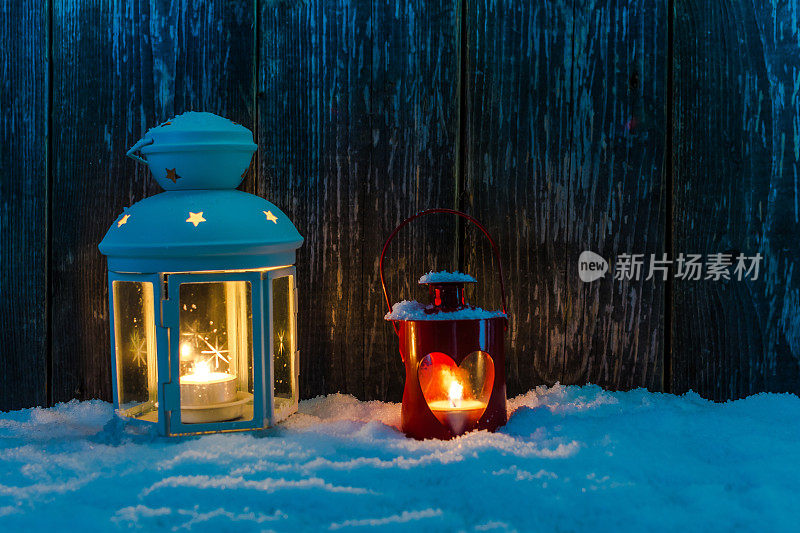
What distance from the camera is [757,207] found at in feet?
7.30

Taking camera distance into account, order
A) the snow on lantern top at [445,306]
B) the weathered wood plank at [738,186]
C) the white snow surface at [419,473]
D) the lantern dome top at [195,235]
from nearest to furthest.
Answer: the white snow surface at [419,473] < the lantern dome top at [195,235] < the snow on lantern top at [445,306] < the weathered wood plank at [738,186]

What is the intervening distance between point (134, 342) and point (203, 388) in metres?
0.24

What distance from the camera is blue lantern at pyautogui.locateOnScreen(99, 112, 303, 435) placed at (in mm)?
1832

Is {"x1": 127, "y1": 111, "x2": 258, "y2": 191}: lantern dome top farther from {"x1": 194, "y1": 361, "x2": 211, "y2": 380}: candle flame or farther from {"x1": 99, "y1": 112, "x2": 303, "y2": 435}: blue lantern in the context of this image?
{"x1": 194, "y1": 361, "x2": 211, "y2": 380}: candle flame

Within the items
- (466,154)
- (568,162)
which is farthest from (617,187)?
(466,154)

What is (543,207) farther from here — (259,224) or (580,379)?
(259,224)

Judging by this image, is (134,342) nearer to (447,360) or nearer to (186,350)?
(186,350)

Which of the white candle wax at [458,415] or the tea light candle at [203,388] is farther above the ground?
the tea light candle at [203,388]

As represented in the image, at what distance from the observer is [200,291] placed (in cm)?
192

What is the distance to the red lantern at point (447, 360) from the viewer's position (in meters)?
1.89

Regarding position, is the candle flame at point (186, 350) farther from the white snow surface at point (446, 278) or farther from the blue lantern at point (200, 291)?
the white snow surface at point (446, 278)

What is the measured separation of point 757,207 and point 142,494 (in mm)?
1777

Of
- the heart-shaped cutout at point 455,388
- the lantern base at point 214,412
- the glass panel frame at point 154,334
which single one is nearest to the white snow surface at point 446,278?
the heart-shaped cutout at point 455,388

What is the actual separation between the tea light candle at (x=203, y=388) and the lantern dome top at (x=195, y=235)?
0.91 feet
